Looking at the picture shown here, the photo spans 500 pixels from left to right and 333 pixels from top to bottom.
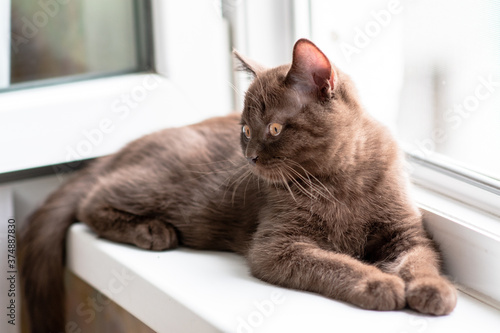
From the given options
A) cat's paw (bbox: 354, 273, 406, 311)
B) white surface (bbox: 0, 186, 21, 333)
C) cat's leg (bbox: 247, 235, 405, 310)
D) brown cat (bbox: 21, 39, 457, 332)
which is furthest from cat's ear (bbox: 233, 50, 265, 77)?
white surface (bbox: 0, 186, 21, 333)

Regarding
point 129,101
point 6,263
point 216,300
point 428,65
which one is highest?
point 428,65

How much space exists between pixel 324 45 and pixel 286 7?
0.15m

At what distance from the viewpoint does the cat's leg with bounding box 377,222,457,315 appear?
1.03 m

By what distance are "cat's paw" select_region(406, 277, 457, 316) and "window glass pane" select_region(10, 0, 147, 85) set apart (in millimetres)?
1098

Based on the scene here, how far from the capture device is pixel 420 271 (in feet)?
3.59

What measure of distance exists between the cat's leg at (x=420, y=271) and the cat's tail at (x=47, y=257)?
76 cm

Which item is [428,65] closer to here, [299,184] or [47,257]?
[299,184]

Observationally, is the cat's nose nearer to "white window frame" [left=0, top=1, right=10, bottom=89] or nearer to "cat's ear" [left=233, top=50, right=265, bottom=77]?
"cat's ear" [left=233, top=50, right=265, bottom=77]

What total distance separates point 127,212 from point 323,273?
21.8 inches

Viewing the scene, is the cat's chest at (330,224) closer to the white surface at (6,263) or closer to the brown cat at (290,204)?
the brown cat at (290,204)

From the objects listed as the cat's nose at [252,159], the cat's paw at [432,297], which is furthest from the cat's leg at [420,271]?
the cat's nose at [252,159]

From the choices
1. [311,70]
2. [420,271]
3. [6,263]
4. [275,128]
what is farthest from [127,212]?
[420,271]

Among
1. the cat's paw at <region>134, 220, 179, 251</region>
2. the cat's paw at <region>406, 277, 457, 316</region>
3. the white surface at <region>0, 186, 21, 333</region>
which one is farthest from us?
the white surface at <region>0, 186, 21, 333</region>

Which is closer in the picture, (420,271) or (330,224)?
(420,271)
